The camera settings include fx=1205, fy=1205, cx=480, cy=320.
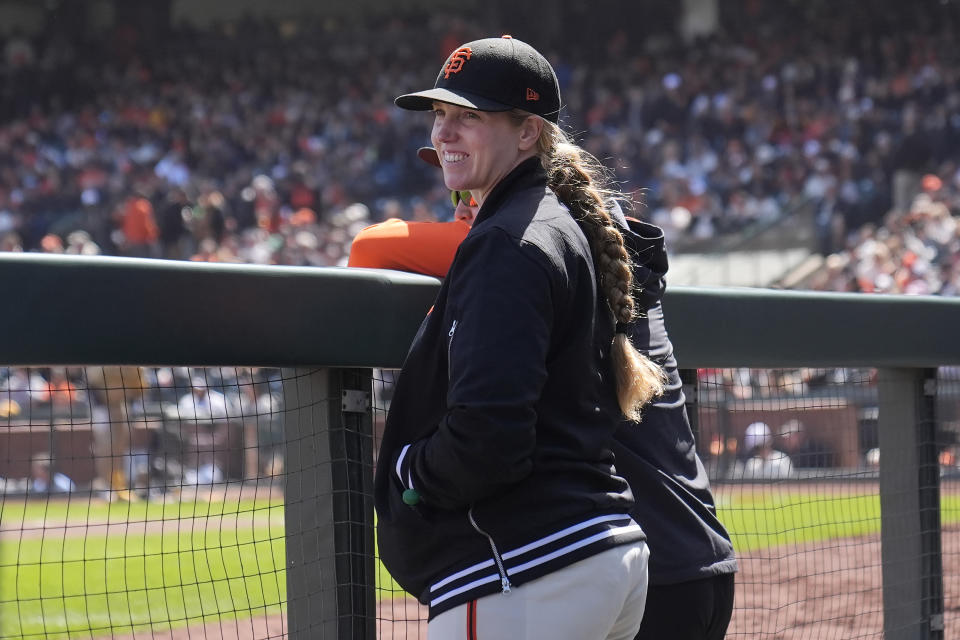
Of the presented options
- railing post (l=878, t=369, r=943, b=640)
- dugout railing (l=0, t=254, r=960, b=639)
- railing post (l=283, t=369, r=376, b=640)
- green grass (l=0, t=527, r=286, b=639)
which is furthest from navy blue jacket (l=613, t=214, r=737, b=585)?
green grass (l=0, t=527, r=286, b=639)

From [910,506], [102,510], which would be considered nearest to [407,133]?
[102,510]

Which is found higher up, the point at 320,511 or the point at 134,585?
the point at 320,511

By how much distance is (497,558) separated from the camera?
1747 mm

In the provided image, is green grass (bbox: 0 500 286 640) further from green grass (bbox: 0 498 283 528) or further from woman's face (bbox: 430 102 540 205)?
woman's face (bbox: 430 102 540 205)

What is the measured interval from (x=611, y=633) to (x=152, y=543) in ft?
22.1

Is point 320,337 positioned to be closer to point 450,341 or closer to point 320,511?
point 320,511

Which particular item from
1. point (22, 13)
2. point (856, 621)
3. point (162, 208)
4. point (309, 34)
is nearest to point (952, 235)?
point (856, 621)

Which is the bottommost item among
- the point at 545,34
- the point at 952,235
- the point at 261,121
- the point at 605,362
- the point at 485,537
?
the point at 485,537

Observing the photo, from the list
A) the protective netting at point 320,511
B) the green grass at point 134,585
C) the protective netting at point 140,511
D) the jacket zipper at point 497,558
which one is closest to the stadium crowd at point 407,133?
the protective netting at point 140,511

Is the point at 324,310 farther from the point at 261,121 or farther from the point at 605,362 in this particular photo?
the point at 261,121

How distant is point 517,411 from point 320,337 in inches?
23.1

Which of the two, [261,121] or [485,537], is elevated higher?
[261,121]

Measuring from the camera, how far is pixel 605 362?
1.88 metres

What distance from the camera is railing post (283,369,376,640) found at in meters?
2.23
